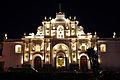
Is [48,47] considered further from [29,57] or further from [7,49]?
[7,49]

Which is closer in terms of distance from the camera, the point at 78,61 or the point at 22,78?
the point at 22,78

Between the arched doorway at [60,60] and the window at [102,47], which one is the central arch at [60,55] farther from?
the window at [102,47]

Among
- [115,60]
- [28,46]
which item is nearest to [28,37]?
[28,46]

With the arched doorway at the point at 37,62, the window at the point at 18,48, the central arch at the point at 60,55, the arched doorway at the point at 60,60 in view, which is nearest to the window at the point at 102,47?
the central arch at the point at 60,55

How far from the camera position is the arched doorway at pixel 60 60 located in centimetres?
4737

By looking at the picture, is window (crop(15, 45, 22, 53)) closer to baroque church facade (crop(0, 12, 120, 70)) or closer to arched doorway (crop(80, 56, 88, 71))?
baroque church facade (crop(0, 12, 120, 70))

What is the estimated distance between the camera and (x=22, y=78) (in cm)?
2730

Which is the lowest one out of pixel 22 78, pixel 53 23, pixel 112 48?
pixel 22 78

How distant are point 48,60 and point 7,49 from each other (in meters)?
9.92

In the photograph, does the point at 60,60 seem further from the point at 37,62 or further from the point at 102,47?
the point at 102,47

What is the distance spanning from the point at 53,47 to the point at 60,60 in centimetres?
368

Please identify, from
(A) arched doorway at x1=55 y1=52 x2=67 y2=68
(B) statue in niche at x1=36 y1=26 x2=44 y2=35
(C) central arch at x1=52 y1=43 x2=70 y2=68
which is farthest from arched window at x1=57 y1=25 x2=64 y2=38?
(A) arched doorway at x1=55 y1=52 x2=67 y2=68

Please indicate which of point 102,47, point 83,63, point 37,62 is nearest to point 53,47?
point 37,62

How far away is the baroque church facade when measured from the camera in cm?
4684
